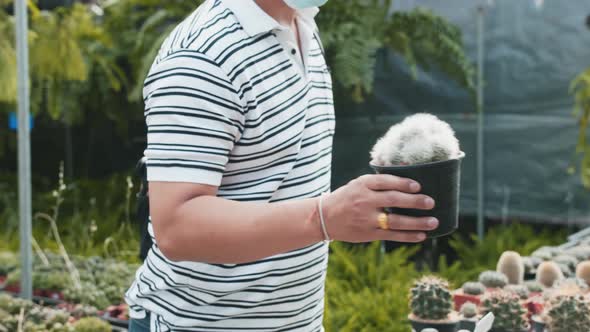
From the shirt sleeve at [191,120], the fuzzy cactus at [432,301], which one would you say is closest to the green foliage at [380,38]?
the fuzzy cactus at [432,301]

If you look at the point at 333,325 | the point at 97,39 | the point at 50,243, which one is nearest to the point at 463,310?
the point at 333,325

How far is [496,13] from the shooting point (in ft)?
18.7

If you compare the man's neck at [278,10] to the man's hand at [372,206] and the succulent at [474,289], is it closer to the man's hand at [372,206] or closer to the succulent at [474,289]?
the man's hand at [372,206]

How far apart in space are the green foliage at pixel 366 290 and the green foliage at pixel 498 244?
537 millimetres

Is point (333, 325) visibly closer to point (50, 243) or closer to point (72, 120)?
point (50, 243)

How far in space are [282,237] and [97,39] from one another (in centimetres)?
537

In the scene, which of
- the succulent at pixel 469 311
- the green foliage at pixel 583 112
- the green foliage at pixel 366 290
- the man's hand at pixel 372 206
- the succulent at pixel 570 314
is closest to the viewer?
the man's hand at pixel 372 206

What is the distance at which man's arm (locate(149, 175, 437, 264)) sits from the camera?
106 cm

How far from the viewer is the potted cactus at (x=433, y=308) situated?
8.92 feet

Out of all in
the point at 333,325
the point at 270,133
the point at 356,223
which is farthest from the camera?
the point at 333,325

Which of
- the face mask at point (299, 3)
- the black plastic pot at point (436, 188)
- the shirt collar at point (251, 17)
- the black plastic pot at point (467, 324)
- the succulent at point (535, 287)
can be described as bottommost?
the black plastic pot at point (467, 324)

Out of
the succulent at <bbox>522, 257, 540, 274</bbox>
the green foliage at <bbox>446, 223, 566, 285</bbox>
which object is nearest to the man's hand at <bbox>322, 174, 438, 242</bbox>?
the succulent at <bbox>522, 257, 540, 274</bbox>

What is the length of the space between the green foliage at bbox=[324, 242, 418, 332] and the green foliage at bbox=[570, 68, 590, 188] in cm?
120

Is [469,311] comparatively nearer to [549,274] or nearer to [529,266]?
[549,274]
